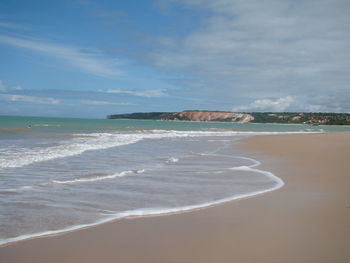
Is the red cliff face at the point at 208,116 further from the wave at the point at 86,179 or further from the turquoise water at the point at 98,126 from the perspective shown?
the wave at the point at 86,179

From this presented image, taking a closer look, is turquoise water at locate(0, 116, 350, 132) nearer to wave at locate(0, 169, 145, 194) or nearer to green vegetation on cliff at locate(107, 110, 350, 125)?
wave at locate(0, 169, 145, 194)

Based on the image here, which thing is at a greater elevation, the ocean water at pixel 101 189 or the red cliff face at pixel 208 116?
the red cliff face at pixel 208 116

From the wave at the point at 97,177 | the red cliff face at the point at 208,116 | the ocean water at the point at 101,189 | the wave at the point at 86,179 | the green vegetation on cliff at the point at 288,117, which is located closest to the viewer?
the ocean water at the point at 101,189

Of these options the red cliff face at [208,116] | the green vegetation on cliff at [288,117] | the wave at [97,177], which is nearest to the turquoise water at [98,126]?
the wave at [97,177]

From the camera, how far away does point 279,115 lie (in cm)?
15612

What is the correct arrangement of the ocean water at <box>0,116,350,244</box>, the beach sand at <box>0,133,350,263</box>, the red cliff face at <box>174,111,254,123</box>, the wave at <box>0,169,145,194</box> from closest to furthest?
the beach sand at <box>0,133,350,263</box> → the ocean water at <box>0,116,350,244</box> → the wave at <box>0,169,145,194</box> → the red cliff face at <box>174,111,254,123</box>

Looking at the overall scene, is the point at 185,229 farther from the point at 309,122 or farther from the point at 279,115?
the point at 279,115

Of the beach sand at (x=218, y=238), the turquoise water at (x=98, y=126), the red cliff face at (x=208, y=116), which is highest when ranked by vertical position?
the red cliff face at (x=208, y=116)

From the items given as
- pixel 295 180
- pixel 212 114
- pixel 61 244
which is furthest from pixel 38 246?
pixel 212 114

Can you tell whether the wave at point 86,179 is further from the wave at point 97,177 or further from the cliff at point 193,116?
the cliff at point 193,116

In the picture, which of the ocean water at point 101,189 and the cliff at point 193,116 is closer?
the ocean water at point 101,189

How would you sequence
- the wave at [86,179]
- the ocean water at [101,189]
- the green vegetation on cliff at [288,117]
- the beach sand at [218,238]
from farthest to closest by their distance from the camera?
the green vegetation on cliff at [288,117] < the wave at [86,179] < the ocean water at [101,189] < the beach sand at [218,238]

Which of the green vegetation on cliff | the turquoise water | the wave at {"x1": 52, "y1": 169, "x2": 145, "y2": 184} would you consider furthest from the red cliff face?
the wave at {"x1": 52, "y1": 169, "x2": 145, "y2": 184}

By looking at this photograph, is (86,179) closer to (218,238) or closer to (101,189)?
(101,189)
